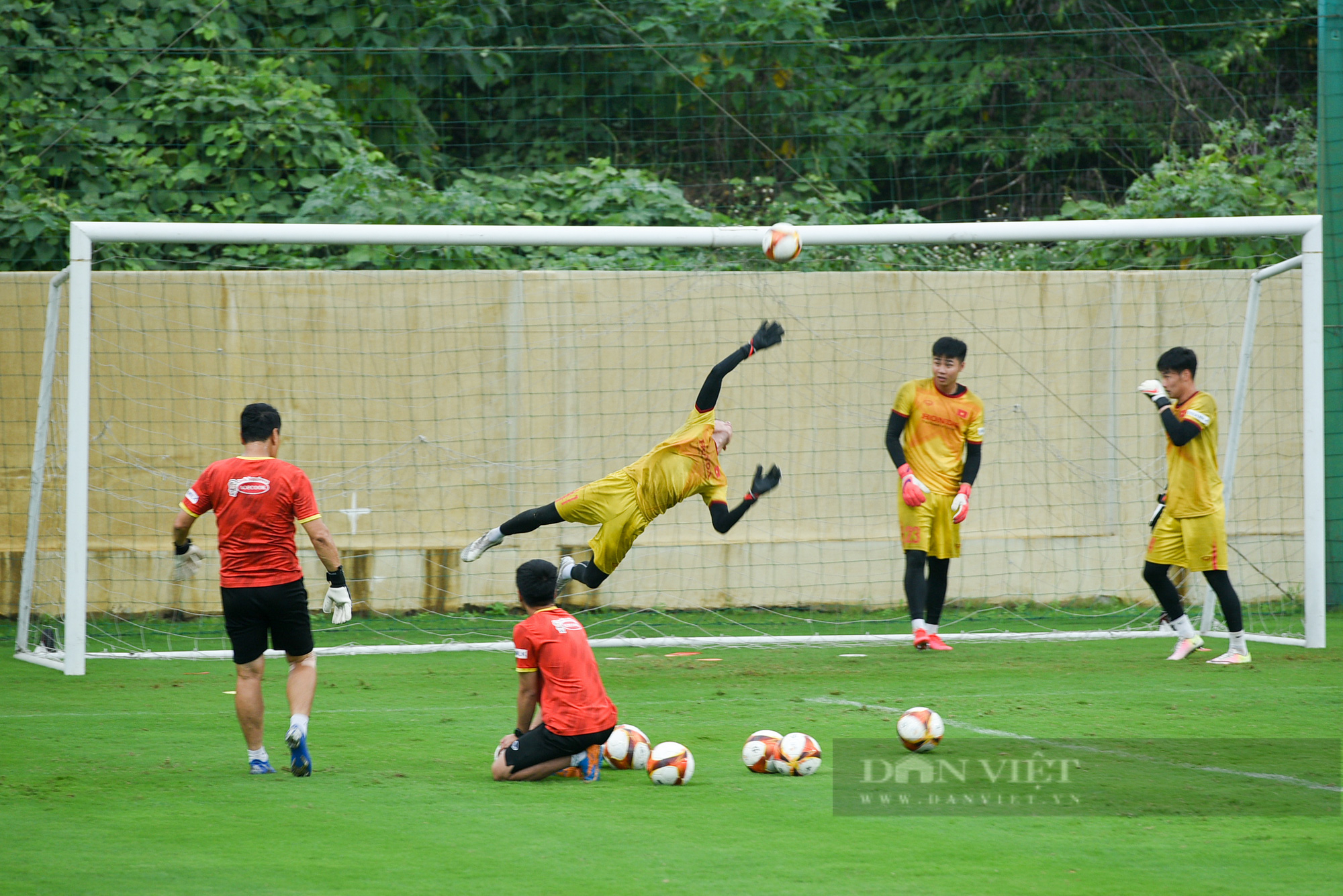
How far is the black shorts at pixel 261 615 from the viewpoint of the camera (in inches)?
211

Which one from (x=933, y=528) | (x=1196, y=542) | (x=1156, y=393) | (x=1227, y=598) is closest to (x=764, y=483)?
(x=933, y=528)

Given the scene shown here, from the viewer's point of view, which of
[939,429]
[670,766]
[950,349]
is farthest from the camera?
[939,429]

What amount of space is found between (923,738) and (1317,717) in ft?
7.88

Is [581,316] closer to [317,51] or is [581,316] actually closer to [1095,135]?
[317,51]

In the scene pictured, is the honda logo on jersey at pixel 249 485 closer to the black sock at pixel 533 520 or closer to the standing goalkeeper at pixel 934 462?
the black sock at pixel 533 520

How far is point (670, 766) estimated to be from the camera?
16.7 feet

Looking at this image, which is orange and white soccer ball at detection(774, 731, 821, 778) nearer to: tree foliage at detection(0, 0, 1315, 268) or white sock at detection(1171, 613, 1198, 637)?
white sock at detection(1171, 613, 1198, 637)

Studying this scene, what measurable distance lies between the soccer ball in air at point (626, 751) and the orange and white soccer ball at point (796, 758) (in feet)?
1.91

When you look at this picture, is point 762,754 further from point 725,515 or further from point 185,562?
point 725,515

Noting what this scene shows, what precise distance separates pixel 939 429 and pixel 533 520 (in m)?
2.95

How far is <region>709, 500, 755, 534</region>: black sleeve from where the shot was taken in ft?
26.7

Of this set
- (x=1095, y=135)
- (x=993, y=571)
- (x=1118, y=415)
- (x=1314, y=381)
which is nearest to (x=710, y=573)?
Answer: (x=993, y=571)

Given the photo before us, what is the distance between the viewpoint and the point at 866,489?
11.5m

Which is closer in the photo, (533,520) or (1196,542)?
(1196,542)
